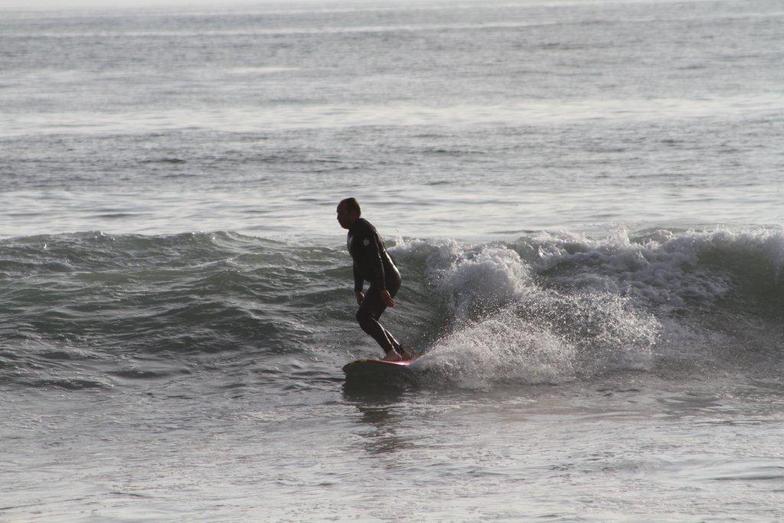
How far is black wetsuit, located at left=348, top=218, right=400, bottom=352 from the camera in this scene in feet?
37.1

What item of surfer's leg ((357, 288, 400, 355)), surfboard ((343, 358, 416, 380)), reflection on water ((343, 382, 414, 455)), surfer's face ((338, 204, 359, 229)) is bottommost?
reflection on water ((343, 382, 414, 455))

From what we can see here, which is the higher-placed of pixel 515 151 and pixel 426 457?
pixel 515 151

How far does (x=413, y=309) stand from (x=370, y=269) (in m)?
3.31

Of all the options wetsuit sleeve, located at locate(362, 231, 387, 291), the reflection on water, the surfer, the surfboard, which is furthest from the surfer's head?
the reflection on water

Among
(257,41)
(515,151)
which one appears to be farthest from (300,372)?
(257,41)

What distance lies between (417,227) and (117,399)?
26.5 ft

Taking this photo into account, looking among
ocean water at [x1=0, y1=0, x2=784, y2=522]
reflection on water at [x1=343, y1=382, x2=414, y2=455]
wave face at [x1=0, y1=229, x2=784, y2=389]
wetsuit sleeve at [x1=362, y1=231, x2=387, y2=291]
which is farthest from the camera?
wave face at [x1=0, y1=229, x2=784, y2=389]

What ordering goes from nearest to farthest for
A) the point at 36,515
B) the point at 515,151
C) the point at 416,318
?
the point at 36,515, the point at 416,318, the point at 515,151

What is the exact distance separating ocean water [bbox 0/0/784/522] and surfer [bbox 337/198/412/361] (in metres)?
0.71

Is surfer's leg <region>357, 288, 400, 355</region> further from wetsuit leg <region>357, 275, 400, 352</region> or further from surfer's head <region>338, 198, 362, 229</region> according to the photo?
surfer's head <region>338, 198, 362, 229</region>

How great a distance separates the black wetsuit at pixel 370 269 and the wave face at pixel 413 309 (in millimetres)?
749

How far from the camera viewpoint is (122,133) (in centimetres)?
2992

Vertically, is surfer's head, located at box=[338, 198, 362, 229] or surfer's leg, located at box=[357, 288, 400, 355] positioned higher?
surfer's head, located at box=[338, 198, 362, 229]

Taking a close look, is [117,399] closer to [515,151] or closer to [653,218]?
[653,218]
